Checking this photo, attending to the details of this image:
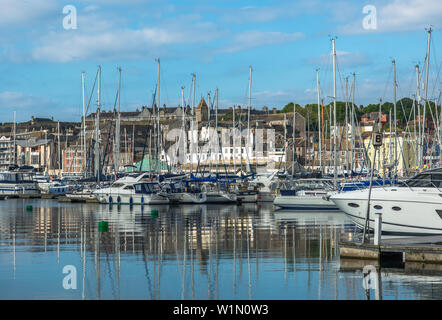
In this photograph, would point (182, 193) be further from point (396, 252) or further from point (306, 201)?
point (396, 252)

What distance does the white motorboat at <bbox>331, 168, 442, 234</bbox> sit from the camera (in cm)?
3094

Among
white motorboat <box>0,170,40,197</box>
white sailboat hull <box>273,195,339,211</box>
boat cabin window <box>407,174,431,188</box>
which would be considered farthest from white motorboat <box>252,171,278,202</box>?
boat cabin window <box>407,174,431,188</box>

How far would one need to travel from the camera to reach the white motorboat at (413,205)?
102ft

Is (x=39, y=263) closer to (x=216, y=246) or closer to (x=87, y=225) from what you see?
(x=216, y=246)

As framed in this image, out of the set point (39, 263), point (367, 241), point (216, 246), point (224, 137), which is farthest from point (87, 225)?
point (224, 137)

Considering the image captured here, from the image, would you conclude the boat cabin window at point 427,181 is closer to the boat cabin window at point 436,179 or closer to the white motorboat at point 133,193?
the boat cabin window at point 436,179

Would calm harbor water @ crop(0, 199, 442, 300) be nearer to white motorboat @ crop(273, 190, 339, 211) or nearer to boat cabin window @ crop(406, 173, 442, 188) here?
boat cabin window @ crop(406, 173, 442, 188)

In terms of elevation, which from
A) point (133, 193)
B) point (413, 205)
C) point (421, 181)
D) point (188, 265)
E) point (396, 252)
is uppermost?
point (421, 181)

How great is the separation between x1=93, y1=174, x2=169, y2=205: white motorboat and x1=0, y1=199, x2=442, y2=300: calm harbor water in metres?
30.1

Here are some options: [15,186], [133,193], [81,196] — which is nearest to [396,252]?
[133,193]

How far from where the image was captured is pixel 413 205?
3122 centimetres

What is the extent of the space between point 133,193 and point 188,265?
48.7 meters

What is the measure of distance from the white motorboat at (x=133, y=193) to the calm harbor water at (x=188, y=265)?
3005 centimetres
